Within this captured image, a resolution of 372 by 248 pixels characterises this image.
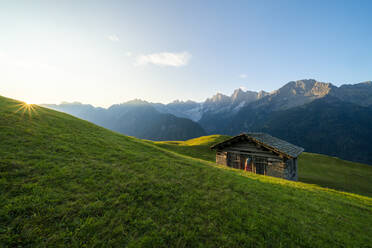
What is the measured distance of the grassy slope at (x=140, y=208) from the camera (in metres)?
5.33

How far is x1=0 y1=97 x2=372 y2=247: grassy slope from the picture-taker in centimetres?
533

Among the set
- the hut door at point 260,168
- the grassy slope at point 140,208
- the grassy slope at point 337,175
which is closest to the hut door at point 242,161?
the hut door at point 260,168

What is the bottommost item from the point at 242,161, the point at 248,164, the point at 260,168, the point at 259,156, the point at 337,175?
the point at 337,175

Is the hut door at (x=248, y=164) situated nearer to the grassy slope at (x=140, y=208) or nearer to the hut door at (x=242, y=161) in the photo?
the hut door at (x=242, y=161)

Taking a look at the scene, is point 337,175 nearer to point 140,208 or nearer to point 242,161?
point 242,161

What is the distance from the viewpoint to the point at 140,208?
274 inches

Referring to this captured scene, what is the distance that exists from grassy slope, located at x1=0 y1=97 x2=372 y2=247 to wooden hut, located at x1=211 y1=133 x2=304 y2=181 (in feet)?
25.6

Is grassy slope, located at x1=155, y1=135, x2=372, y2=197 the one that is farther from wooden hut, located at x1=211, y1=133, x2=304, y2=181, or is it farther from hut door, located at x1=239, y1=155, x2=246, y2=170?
hut door, located at x1=239, y1=155, x2=246, y2=170

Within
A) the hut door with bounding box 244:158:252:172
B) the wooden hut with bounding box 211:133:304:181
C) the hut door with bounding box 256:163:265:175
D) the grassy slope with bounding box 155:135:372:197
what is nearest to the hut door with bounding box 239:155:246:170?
the wooden hut with bounding box 211:133:304:181

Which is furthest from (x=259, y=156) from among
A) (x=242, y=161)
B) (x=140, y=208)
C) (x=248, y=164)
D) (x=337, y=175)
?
(x=337, y=175)

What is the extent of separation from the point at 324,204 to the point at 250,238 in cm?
887

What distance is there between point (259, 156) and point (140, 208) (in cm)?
1947

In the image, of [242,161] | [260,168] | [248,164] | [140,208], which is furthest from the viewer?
[242,161]

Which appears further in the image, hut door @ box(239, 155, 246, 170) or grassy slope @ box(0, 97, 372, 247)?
hut door @ box(239, 155, 246, 170)
